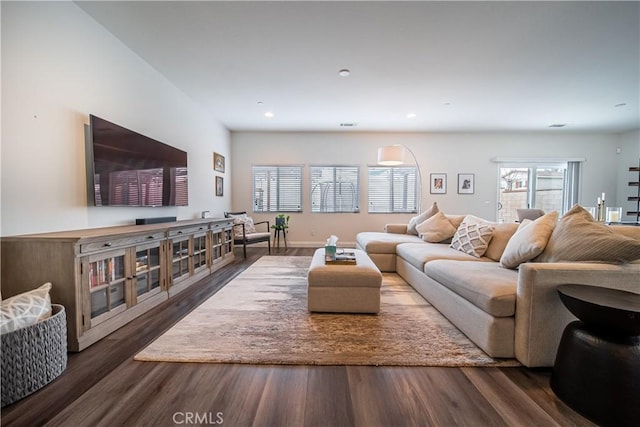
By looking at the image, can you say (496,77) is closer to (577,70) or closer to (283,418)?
(577,70)

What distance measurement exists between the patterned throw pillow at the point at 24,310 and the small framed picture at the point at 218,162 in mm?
3949

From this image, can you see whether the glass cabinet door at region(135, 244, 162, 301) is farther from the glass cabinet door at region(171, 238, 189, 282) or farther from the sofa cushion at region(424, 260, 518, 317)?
the sofa cushion at region(424, 260, 518, 317)

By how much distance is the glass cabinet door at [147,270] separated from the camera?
7.74 feet

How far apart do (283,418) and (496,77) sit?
4375 millimetres

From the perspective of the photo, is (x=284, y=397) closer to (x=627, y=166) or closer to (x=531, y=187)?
(x=531, y=187)

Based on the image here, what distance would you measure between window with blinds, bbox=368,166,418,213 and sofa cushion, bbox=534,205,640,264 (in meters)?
4.27

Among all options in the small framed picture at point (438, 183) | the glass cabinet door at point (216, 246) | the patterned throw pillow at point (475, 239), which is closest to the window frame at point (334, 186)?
the small framed picture at point (438, 183)

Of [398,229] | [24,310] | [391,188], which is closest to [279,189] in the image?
[391,188]

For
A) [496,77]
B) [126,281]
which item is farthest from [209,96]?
[496,77]

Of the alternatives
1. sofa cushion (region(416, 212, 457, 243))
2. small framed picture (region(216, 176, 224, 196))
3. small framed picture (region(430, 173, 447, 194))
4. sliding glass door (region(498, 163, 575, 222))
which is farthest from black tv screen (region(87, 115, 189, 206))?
sliding glass door (region(498, 163, 575, 222))

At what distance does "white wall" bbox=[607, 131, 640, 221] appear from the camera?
581 centimetres

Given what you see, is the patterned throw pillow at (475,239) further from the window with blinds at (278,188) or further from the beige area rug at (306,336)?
the window with blinds at (278,188)

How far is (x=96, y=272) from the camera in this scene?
193 cm

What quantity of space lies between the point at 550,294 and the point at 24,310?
2.98 m
